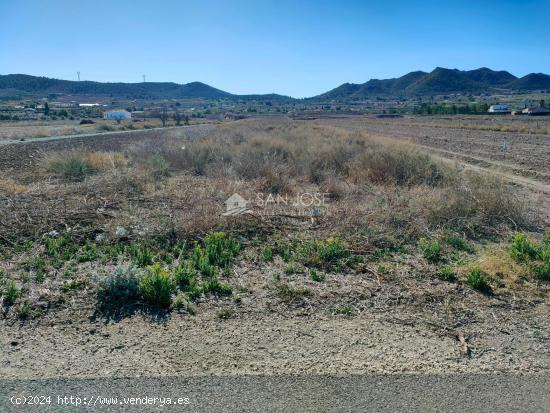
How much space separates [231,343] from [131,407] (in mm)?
1327

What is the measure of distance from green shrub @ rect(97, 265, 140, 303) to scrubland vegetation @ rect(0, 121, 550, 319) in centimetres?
2

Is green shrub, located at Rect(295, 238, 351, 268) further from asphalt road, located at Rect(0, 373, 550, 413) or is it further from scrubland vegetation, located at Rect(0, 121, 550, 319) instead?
asphalt road, located at Rect(0, 373, 550, 413)

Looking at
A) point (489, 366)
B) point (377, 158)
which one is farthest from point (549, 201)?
point (489, 366)

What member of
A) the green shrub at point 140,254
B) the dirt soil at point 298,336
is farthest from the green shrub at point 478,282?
the green shrub at point 140,254

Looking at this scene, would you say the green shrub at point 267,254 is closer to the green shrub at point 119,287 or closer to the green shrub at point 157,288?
the green shrub at point 157,288

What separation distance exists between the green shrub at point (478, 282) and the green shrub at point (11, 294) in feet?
20.1

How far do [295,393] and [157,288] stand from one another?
2597 mm

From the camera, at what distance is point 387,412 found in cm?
365

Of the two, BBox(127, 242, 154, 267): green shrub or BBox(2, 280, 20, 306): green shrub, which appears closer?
BBox(2, 280, 20, 306): green shrub

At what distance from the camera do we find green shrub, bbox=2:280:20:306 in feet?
18.4

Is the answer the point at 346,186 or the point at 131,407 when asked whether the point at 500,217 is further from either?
the point at 131,407

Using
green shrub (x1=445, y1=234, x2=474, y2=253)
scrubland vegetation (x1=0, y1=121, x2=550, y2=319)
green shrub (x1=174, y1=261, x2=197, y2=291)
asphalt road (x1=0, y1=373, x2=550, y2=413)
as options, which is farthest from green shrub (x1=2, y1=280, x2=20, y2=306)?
green shrub (x1=445, y1=234, x2=474, y2=253)

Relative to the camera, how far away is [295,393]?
3893 mm

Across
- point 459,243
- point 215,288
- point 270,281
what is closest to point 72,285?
point 215,288
